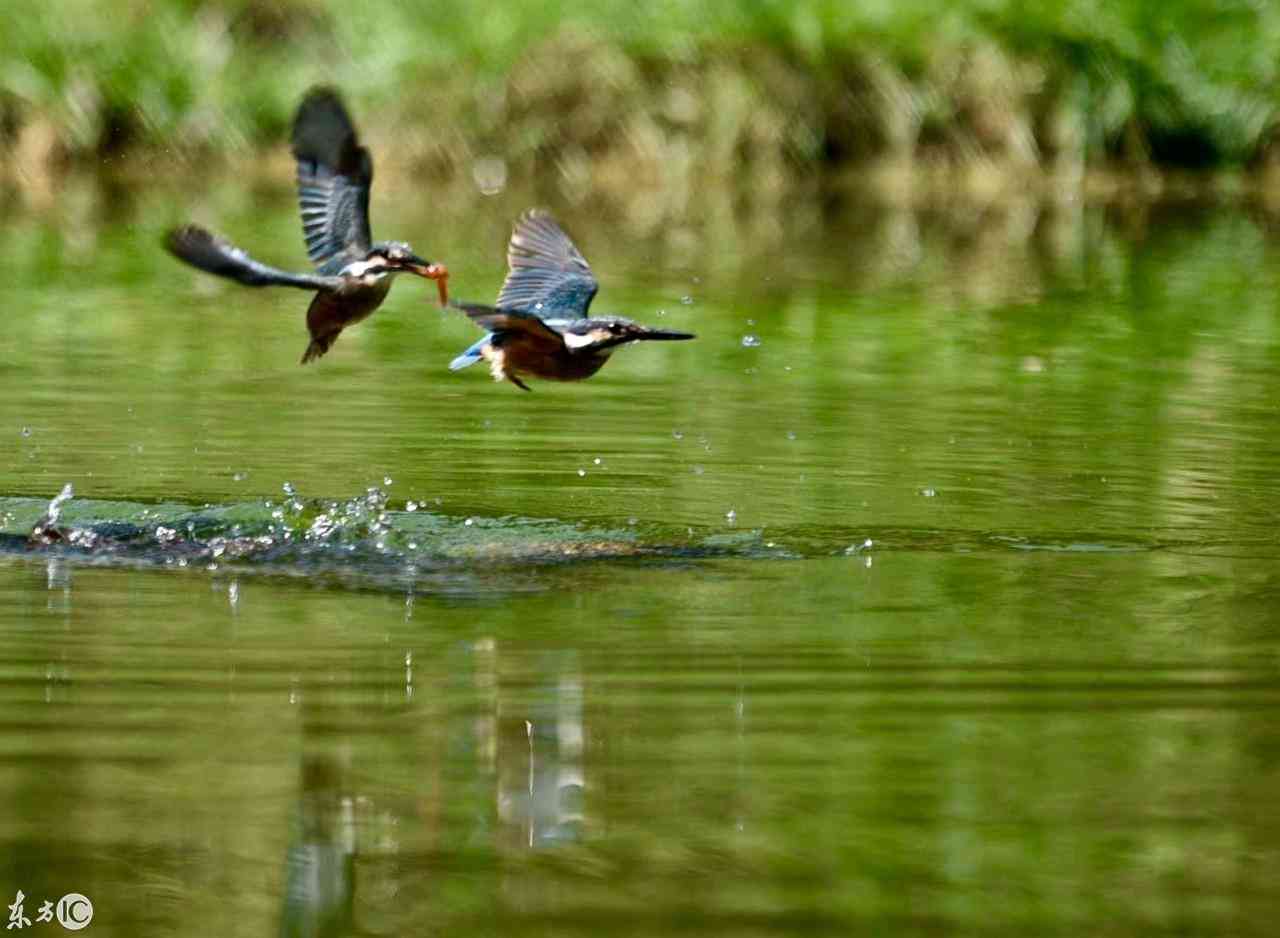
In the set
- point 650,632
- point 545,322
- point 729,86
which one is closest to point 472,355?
point 545,322

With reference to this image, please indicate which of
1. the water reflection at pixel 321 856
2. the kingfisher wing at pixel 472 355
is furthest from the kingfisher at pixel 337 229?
the water reflection at pixel 321 856

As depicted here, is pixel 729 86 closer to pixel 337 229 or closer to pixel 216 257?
pixel 337 229

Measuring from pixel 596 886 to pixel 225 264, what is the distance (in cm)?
255

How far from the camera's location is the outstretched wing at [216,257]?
6250 mm

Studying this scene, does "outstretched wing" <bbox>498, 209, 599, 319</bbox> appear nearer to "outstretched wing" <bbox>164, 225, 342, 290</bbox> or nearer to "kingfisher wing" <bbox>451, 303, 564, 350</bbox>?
"kingfisher wing" <bbox>451, 303, 564, 350</bbox>

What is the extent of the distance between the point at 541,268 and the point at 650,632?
231cm

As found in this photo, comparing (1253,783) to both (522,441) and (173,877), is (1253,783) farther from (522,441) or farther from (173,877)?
(522,441)

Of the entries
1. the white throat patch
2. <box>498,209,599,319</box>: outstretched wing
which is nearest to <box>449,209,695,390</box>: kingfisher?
<box>498,209,599,319</box>: outstretched wing

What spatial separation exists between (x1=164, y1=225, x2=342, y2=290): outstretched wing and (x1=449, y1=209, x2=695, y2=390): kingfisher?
474 millimetres

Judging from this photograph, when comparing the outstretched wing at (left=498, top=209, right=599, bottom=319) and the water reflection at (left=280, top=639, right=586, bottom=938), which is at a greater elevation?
the outstretched wing at (left=498, top=209, right=599, bottom=319)

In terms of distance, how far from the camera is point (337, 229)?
761 centimetres

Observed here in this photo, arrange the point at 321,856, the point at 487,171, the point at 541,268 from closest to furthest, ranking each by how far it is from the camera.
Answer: the point at 321,856 < the point at 541,268 < the point at 487,171

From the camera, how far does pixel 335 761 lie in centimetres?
483

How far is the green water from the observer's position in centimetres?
425
